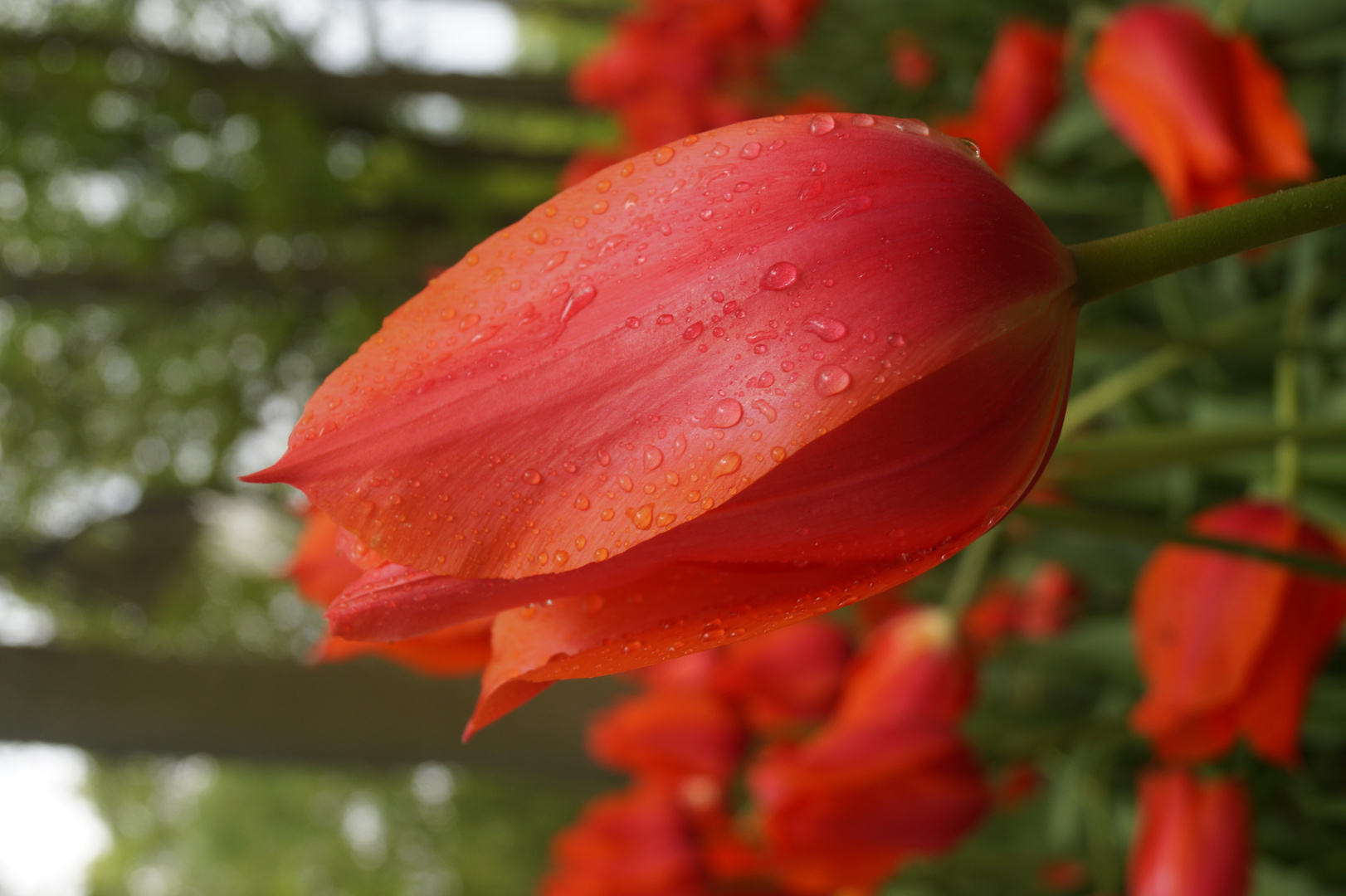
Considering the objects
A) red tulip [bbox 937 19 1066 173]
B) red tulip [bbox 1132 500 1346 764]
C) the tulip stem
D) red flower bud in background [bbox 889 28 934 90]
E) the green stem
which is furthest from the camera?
red flower bud in background [bbox 889 28 934 90]

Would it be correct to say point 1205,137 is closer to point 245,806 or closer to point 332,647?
point 332,647

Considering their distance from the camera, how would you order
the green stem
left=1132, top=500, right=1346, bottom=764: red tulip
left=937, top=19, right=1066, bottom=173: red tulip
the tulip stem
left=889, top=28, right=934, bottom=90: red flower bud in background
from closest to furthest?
the tulip stem
left=1132, top=500, right=1346, bottom=764: red tulip
the green stem
left=937, top=19, right=1066, bottom=173: red tulip
left=889, top=28, right=934, bottom=90: red flower bud in background

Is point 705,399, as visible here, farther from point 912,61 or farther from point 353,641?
point 912,61

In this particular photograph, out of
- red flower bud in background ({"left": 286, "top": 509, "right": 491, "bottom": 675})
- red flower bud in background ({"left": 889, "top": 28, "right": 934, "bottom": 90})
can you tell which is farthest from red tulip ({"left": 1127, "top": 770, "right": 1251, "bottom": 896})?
red flower bud in background ({"left": 889, "top": 28, "right": 934, "bottom": 90})

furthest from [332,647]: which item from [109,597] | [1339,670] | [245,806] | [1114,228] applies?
[245,806]

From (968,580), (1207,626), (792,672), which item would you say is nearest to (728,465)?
(1207,626)

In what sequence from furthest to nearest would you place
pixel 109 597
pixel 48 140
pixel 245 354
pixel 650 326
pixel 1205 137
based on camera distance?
pixel 245 354
pixel 48 140
pixel 109 597
pixel 1205 137
pixel 650 326

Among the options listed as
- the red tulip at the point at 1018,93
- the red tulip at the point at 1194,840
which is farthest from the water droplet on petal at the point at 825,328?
the red tulip at the point at 1018,93

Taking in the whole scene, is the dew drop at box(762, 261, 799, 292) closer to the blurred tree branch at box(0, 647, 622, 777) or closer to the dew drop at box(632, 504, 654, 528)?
the dew drop at box(632, 504, 654, 528)

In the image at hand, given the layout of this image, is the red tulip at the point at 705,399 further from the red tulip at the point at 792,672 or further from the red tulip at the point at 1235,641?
the red tulip at the point at 792,672
